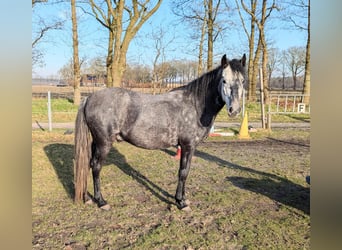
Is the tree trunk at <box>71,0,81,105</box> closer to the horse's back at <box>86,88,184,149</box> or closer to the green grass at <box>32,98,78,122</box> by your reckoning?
the green grass at <box>32,98,78,122</box>

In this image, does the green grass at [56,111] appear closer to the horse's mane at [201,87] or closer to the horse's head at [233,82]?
the horse's mane at [201,87]

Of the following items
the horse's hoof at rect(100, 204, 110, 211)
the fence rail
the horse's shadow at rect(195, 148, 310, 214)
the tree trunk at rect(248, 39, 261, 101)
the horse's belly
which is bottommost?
the horse's hoof at rect(100, 204, 110, 211)

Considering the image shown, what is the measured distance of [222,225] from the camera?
3.33 m

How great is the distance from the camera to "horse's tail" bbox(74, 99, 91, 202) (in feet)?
12.4

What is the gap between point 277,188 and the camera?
4730 mm

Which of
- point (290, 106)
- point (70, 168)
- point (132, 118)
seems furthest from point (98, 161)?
point (290, 106)

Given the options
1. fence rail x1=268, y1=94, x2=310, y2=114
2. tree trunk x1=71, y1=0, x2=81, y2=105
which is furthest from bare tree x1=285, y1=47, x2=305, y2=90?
tree trunk x1=71, y1=0, x2=81, y2=105

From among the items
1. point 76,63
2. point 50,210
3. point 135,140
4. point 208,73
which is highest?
point 76,63

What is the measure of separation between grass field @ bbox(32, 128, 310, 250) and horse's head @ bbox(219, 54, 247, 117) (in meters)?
1.41

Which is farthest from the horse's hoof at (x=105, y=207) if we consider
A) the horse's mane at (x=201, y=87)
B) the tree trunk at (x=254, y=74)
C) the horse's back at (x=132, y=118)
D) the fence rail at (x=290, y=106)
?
the tree trunk at (x=254, y=74)
